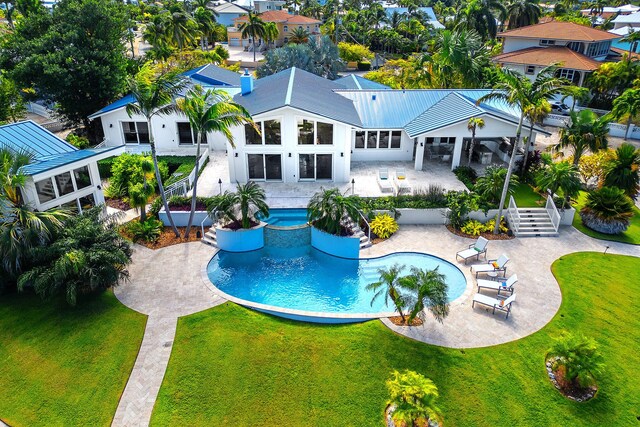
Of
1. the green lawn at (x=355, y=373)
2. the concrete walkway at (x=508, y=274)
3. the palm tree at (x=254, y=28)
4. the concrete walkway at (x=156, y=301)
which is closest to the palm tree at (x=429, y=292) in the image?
the concrete walkway at (x=508, y=274)

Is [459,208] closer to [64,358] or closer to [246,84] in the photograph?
[246,84]

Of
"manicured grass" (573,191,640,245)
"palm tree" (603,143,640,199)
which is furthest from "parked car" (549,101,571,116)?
"palm tree" (603,143,640,199)

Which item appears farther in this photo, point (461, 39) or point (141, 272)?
point (461, 39)

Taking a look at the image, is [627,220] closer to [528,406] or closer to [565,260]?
[565,260]

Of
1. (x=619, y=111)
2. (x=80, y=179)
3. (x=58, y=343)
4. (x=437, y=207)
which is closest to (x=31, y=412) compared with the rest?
(x=58, y=343)

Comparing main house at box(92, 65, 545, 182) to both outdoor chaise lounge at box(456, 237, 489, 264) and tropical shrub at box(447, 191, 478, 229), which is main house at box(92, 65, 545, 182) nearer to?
tropical shrub at box(447, 191, 478, 229)

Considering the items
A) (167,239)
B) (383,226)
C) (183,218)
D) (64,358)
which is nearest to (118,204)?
(183,218)
